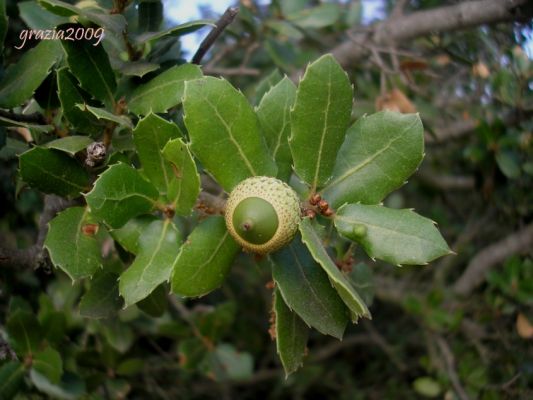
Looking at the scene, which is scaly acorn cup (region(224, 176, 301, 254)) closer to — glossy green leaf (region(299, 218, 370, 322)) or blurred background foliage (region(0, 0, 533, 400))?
glossy green leaf (region(299, 218, 370, 322))

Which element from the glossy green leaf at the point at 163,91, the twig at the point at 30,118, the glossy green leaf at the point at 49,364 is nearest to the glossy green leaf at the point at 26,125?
the twig at the point at 30,118

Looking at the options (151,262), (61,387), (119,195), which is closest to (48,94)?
(119,195)

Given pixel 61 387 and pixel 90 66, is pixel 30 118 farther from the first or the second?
pixel 61 387

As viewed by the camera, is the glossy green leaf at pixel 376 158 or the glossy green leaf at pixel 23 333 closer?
the glossy green leaf at pixel 376 158

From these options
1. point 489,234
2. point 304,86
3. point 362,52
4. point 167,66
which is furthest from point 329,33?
point 304,86

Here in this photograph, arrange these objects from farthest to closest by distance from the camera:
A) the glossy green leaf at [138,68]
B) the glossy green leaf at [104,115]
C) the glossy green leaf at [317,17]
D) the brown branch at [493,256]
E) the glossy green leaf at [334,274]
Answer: the brown branch at [493,256] < the glossy green leaf at [317,17] < the glossy green leaf at [138,68] < the glossy green leaf at [104,115] < the glossy green leaf at [334,274]

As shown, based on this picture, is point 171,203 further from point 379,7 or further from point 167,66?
point 379,7

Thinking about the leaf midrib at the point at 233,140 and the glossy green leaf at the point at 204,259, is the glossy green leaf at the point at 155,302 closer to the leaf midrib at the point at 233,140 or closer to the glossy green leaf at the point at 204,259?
the glossy green leaf at the point at 204,259
